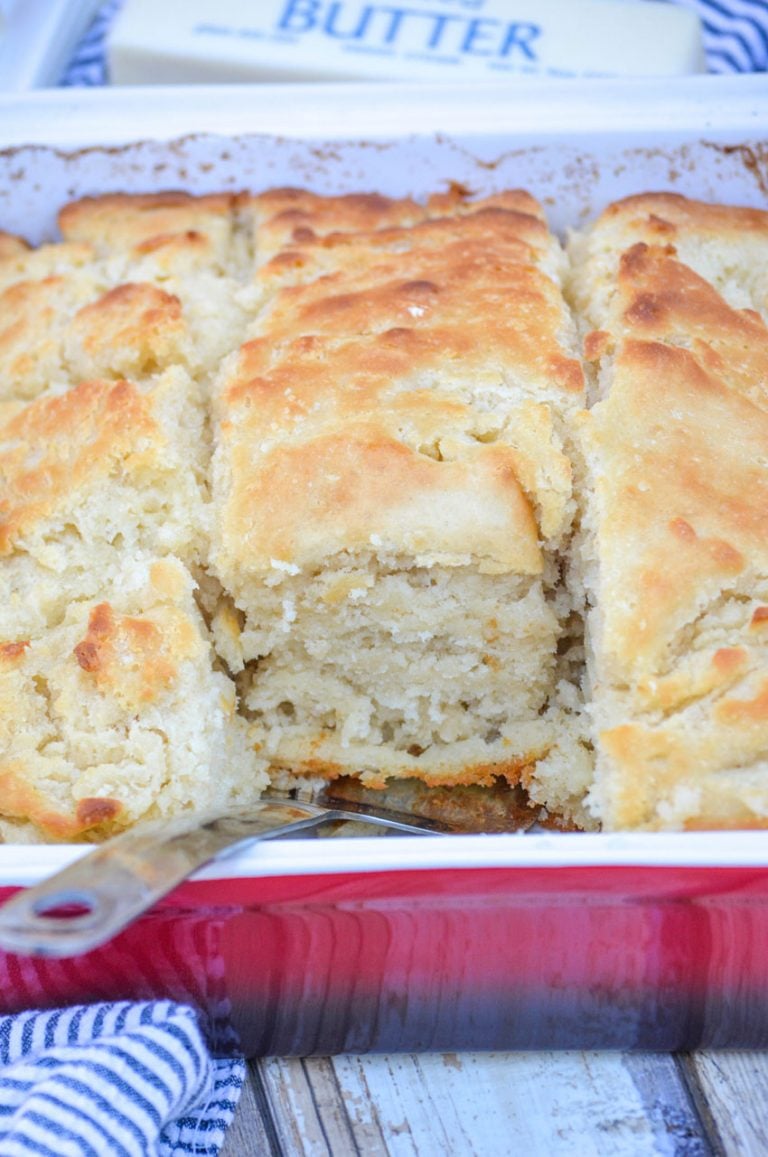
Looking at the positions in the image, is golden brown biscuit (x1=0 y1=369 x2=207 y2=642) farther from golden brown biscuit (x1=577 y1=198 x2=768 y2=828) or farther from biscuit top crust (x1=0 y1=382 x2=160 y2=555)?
golden brown biscuit (x1=577 y1=198 x2=768 y2=828)

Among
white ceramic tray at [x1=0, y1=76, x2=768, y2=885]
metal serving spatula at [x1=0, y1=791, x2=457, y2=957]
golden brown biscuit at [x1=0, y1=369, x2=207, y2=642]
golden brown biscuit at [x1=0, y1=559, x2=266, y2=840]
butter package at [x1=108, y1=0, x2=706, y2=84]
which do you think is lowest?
metal serving spatula at [x1=0, y1=791, x2=457, y2=957]

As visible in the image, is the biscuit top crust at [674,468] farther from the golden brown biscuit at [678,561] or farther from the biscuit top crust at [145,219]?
the biscuit top crust at [145,219]

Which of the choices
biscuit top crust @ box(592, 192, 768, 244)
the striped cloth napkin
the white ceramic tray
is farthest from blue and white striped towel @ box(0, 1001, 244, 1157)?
the white ceramic tray

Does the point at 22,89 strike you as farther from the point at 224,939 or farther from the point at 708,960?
the point at 708,960

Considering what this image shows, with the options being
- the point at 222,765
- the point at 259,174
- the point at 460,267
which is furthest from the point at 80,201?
the point at 222,765

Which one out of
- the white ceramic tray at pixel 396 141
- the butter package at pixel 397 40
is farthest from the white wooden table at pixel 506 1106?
the butter package at pixel 397 40

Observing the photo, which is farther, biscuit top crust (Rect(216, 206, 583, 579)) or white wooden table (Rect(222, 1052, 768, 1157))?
biscuit top crust (Rect(216, 206, 583, 579))

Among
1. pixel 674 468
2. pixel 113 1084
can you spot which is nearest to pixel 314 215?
pixel 674 468
